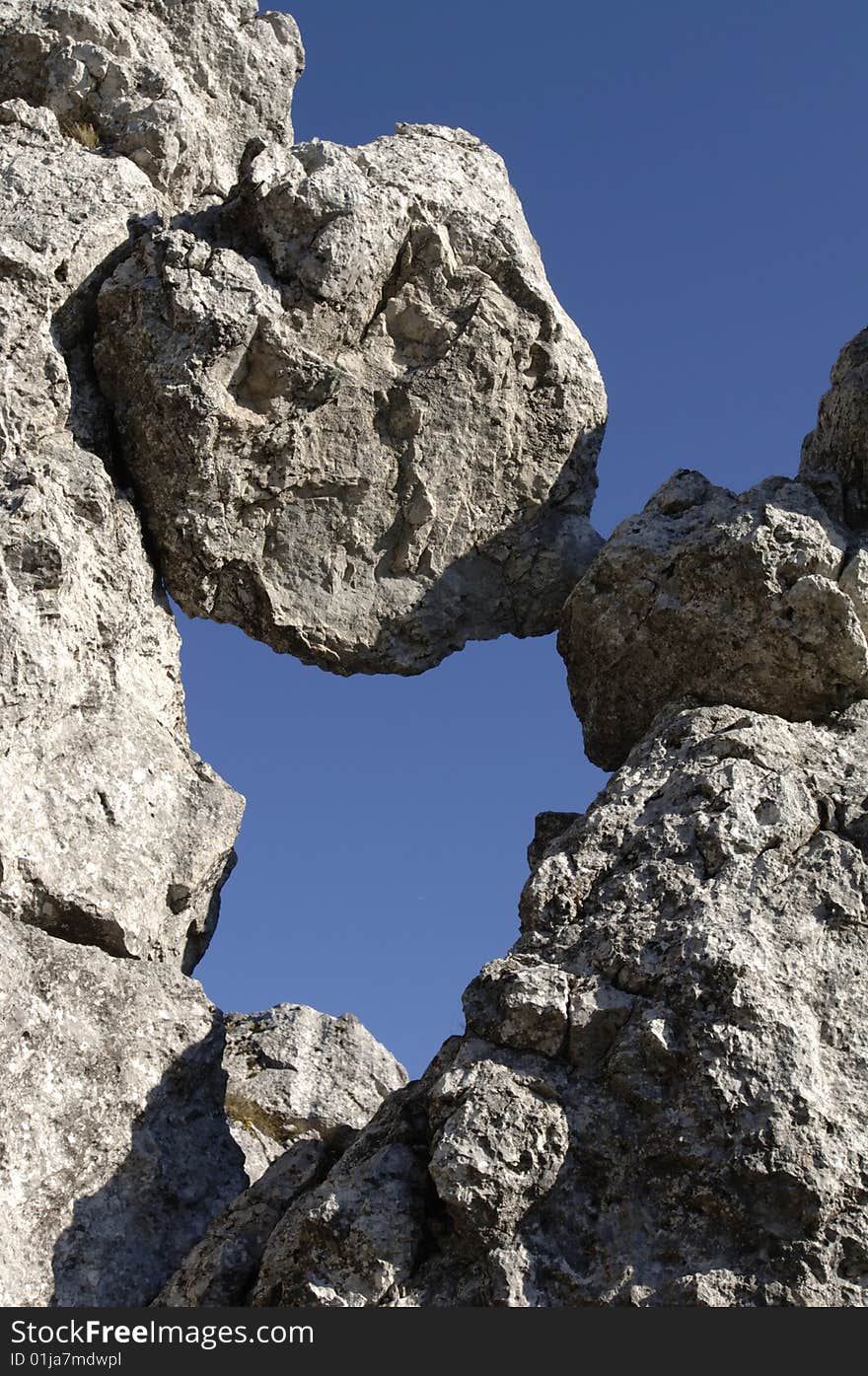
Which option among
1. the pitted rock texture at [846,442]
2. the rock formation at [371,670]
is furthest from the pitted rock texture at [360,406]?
the pitted rock texture at [846,442]

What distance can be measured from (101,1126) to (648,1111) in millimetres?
3260

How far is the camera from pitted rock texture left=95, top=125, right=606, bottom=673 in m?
11.7

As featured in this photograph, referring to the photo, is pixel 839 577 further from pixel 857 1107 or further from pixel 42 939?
pixel 42 939

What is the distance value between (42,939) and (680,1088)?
3962 millimetres

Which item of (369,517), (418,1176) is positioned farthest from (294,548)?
(418,1176)

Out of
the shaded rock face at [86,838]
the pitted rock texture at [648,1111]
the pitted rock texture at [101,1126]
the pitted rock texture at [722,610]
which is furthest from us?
the pitted rock texture at [722,610]

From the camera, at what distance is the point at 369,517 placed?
41.3 ft

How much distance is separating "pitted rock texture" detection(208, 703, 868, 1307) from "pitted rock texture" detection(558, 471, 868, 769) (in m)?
1.43

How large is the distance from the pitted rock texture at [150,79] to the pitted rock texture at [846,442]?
5044mm

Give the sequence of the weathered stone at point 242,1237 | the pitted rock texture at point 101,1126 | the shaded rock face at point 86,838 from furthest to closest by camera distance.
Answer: the shaded rock face at point 86,838
the pitted rock texture at point 101,1126
the weathered stone at point 242,1237

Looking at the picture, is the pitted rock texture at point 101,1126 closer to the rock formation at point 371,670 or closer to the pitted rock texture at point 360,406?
the rock formation at point 371,670

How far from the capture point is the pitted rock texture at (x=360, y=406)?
1169 cm

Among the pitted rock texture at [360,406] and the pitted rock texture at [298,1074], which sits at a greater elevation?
→ the pitted rock texture at [360,406]

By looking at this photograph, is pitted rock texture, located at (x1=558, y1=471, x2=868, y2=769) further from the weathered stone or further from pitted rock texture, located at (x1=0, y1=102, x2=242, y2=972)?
the weathered stone
